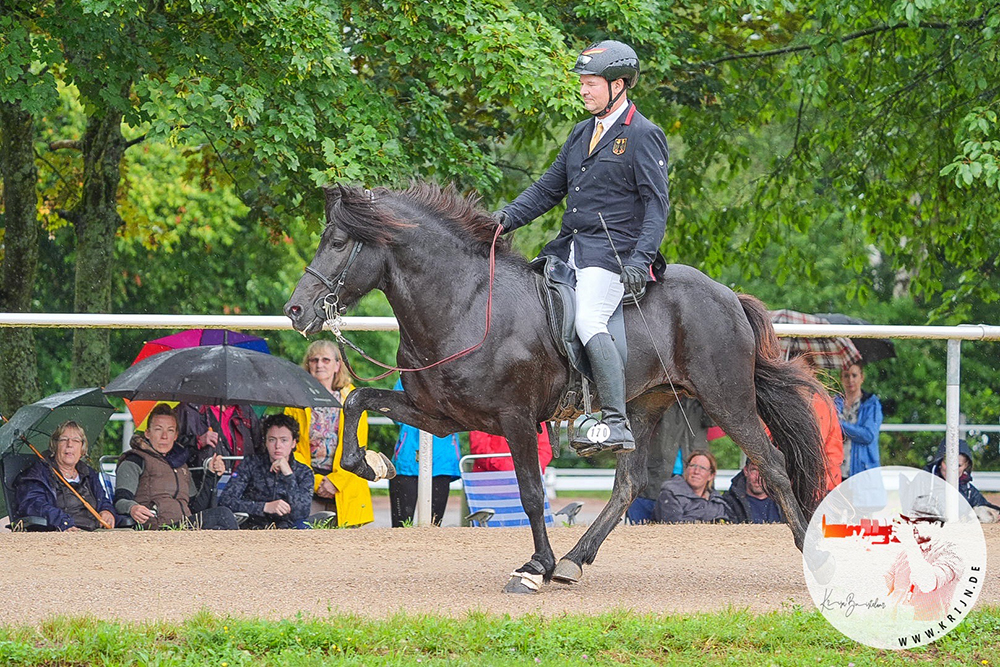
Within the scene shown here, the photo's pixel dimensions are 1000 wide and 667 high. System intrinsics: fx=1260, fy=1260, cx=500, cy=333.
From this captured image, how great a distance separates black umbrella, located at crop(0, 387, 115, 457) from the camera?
900 centimetres

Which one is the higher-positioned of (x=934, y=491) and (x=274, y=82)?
(x=274, y=82)

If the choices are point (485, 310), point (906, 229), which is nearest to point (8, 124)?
point (485, 310)

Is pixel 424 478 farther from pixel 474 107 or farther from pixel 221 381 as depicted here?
pixel 474 107

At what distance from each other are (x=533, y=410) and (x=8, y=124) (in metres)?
8.37

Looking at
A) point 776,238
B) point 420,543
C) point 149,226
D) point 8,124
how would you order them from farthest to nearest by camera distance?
point 149,226 → point 776,238 → point 8,124 → point 420,543

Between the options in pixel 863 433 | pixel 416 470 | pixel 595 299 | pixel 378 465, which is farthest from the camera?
pixel 863 433

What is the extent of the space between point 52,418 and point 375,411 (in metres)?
3.56

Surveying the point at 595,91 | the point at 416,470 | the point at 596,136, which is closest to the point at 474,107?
the point at 416,470

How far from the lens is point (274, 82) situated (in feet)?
34.8

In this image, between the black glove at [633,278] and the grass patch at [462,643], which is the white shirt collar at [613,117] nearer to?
the black glove at [633,278]

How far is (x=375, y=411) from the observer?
695 cm

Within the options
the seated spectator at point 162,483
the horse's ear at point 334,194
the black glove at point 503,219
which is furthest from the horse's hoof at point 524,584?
the seated spectator at point 162,483

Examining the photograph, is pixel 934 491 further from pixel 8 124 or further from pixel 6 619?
Answer: pixel 8 124

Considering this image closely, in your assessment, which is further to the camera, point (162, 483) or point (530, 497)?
point (162, 483)
